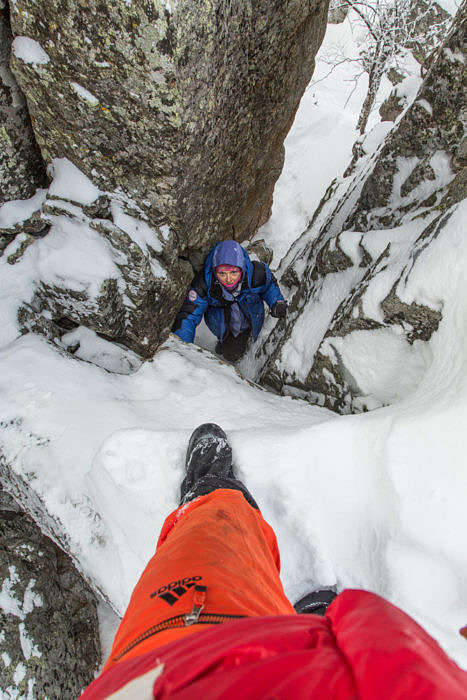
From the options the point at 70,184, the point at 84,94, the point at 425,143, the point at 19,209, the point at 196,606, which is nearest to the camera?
the point at 196,606

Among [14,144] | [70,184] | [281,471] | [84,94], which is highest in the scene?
[84,94]

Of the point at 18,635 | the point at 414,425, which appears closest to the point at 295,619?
the point at 414,425

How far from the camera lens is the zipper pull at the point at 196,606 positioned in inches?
43.7

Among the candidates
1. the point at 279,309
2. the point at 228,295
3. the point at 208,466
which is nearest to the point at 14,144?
the point at 228,295

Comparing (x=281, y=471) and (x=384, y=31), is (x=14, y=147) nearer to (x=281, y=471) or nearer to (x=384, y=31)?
(x=281, y=471)

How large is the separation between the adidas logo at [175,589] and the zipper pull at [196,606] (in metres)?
0.05

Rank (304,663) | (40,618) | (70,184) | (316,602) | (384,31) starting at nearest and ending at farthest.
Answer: (304,663)
(316,602)
(70,184)
(40,618)
(384,31)

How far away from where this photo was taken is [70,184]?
353 cm

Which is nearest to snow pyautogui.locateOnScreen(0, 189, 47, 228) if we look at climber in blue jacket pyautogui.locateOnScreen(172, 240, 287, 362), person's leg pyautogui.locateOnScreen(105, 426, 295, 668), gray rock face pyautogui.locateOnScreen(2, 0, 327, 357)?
gray rock face pyautogui.locateOnScreen(2, 0, 327, 357)

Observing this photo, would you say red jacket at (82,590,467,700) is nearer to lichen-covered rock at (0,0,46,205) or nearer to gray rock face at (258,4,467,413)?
gray rock face at (258,4,467,413)

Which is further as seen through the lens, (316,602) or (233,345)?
(233,345)

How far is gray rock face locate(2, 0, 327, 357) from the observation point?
2.67 metres

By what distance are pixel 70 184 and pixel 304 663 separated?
13.2ft

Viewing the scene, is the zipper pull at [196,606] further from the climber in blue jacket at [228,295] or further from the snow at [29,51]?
the snow at [29,51]
